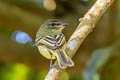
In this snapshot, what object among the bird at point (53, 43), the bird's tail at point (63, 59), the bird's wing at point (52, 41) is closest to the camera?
the bird's tail at point (63, 59)

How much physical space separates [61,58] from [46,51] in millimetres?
163

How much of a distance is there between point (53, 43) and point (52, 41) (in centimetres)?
2

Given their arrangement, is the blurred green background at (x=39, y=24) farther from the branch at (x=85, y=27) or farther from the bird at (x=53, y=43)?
the branch at (x=85, y=27)

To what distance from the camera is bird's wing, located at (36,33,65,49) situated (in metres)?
2.29

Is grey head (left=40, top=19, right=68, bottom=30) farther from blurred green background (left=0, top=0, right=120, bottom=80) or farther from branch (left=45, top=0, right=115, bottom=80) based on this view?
blurred green background (left=0, top=0, right=120, bottom=80)

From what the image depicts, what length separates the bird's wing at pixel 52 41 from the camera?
2291mm

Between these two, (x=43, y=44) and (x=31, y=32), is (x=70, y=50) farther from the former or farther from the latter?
(x=31, y=32)

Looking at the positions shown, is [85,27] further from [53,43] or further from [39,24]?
[39,24]

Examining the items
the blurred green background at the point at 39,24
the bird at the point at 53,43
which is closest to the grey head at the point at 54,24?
the bird at the point at 53,43

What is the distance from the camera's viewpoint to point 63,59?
2115 millimetres

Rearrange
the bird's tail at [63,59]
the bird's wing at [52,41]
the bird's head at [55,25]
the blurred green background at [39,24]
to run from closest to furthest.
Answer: the bird's tail at [63,59], the bird's wing at [52,41], the bird's head at [55,25], the blurred green background at [39,24]

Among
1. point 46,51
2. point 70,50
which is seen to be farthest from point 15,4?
point 70,50

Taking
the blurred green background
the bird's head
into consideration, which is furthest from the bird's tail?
the blurred green background

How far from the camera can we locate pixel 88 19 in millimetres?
2217
